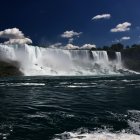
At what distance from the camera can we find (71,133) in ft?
57.2

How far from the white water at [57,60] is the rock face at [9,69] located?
9.45 ft

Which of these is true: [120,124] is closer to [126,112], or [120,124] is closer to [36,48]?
[126,112]

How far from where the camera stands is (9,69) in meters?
162

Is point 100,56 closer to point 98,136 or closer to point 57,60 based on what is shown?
point 57,60

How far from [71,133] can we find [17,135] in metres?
3.07

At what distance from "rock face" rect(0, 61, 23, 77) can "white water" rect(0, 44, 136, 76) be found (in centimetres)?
288

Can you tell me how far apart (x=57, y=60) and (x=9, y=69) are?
1043 inches

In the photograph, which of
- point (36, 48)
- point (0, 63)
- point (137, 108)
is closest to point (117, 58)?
point (36, 48)

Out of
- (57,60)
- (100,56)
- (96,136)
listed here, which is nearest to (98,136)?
(96,136)

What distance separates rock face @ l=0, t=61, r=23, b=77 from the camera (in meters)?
154

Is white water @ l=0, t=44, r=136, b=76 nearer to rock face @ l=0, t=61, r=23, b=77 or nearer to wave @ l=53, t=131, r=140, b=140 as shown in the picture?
rock face @ l=0, t=61, r=23, b=77

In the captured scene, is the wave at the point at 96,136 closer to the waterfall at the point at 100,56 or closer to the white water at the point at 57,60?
the white water at the point at 57,60

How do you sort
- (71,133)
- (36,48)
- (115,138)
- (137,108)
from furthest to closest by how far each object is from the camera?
(36,48)
(137,108)
(71,133)
(115,138)

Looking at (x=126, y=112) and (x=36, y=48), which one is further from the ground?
(x=36, y=48)
